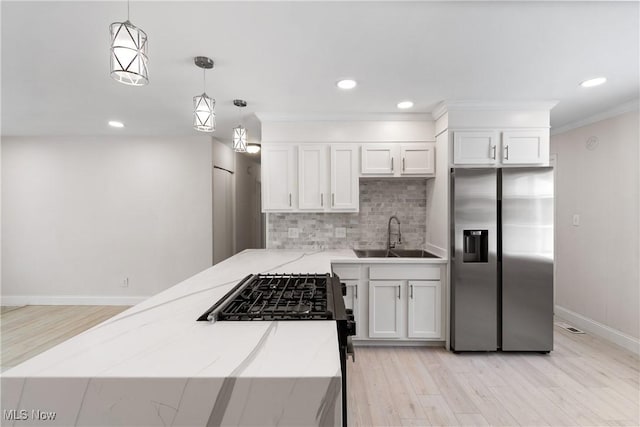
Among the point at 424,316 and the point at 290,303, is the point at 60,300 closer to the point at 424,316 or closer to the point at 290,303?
the point at 290,303

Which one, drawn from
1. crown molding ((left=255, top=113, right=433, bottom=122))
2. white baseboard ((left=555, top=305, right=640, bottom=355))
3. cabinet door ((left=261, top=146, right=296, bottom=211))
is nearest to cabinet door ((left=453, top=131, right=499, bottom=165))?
crown molding ((left=255, top=113, right=433, bottom=122))

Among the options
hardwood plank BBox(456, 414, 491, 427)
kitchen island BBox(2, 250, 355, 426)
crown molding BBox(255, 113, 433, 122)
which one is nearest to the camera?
kitchen island BBox(2, 250, 355, 426)

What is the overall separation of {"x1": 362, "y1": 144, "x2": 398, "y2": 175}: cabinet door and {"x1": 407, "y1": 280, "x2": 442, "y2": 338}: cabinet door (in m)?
1.32

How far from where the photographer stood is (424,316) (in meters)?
2.95

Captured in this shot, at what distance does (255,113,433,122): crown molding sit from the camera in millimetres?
3189

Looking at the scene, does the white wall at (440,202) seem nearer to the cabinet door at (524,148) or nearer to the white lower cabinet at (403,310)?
the white lower cabinet at (403,310)

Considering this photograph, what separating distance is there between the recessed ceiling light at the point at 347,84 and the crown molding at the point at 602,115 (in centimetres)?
279

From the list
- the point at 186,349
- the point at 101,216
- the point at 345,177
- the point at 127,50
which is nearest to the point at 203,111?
the point at 127,50

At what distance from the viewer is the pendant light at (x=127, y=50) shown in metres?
1.11

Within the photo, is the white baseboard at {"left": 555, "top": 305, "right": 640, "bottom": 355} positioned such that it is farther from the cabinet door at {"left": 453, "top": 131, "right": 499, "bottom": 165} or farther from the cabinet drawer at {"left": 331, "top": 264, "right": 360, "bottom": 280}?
the cabinet drawer at {"left": 331, "top": 264, "right": 360, "bottom": 280}

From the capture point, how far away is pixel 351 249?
11.5 ft

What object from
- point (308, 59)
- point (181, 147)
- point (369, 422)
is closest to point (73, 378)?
point (369, 422)

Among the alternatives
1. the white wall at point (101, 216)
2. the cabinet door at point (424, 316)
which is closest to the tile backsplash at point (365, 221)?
the cabinet door at point (424, 316)

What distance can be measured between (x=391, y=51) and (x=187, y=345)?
198cm
